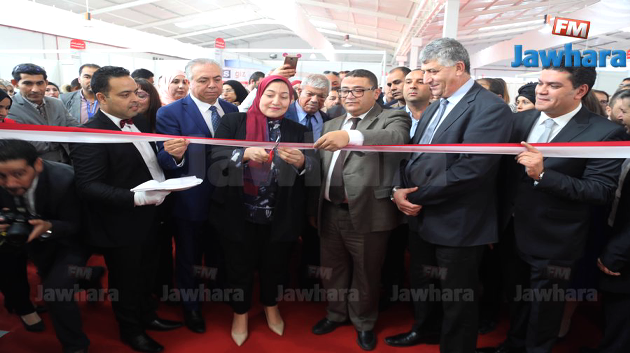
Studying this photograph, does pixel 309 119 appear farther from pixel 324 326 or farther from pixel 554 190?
pixel 554 190

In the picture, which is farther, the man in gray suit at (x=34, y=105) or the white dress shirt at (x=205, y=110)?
the man in gray suit at (x=34, y=105)

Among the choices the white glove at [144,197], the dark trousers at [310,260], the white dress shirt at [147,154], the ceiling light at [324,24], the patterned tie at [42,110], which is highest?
the ceiling light at [324,24]

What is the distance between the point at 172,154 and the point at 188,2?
49.0 ft

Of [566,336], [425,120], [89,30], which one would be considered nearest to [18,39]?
[89,30]

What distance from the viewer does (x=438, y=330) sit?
263cm

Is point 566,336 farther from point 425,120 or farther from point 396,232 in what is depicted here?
point 425,120

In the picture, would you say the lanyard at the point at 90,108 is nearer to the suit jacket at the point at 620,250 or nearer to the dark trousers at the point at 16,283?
the dark trousers at the point at 16,283

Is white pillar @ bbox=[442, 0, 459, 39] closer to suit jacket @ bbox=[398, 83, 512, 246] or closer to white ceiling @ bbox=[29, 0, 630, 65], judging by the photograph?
white ceiling @ bbox=[29, 0, 630, 65]

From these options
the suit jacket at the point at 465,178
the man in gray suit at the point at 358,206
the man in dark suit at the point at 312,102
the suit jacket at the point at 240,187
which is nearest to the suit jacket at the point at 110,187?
the suit jacket at the point at 240,187

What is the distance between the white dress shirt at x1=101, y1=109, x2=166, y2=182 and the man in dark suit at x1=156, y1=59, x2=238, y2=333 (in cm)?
4

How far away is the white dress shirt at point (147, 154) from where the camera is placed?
219 centimetres

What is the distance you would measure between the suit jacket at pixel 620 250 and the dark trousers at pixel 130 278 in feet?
8.91

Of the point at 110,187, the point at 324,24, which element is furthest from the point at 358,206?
the point at 324,24

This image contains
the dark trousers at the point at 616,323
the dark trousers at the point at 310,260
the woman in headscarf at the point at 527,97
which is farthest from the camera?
the dark trousers at the point at 310,260
